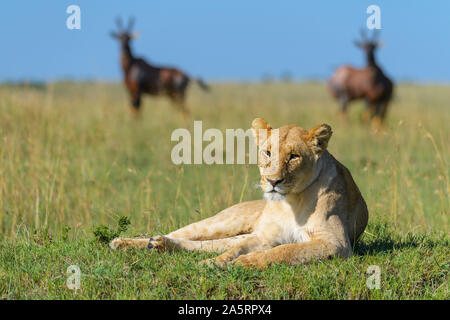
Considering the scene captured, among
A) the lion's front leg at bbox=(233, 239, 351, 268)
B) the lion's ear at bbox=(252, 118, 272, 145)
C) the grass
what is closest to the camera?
the grass

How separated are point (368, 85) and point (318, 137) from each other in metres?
15.8

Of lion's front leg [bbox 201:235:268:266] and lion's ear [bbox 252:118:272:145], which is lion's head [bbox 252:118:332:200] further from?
lion's front leg [bbox 201:235:268:266]

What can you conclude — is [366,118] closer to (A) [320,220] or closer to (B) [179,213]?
(B) [179,213]

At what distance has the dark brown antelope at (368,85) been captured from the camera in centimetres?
1972

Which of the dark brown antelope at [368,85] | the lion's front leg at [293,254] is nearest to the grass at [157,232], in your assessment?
the lion's front leg at [293,254]

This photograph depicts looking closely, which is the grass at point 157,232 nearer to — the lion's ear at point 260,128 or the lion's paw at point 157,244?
the lion's paw at point 157,244

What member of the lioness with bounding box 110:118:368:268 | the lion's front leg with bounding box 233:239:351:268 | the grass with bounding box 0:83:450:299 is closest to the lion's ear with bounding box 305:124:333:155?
the lioness with bounding box 110:118:368:268

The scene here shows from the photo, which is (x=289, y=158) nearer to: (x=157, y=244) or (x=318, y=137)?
(x=318, y=137)

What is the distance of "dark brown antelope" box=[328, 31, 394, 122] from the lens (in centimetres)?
1972

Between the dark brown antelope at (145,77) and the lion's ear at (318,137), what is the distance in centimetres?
1584

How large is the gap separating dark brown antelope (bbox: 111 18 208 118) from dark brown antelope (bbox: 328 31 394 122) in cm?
455

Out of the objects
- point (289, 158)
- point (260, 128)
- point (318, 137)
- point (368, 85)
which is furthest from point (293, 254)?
point (368, 85)

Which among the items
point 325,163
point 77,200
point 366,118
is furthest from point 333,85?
point 325,163
